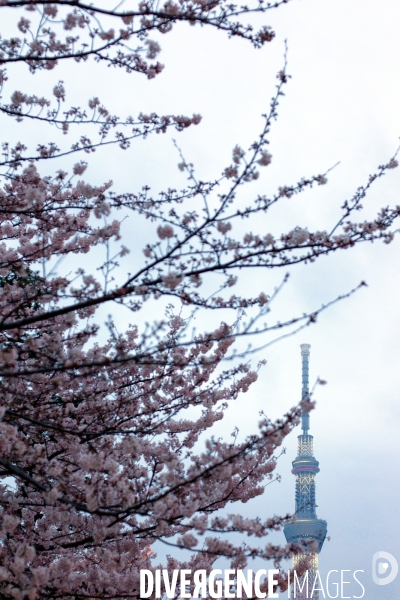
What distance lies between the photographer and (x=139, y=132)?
6.11m

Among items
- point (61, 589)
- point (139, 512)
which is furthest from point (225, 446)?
point (61, 589)

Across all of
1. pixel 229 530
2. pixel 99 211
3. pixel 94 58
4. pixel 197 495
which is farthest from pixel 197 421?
pixel 94 58

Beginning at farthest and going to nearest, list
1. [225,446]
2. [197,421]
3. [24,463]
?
[197,421] < [24,463] < [225,446]

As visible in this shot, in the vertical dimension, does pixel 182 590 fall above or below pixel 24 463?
below

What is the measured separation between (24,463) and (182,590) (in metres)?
2.07

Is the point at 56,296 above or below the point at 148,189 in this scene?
below

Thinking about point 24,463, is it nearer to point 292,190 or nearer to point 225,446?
point 225,446

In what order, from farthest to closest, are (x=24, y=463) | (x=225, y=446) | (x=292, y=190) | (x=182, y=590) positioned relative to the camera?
(x=182, y=590), (x=24, y=463), (x=225, y=446), (x=292, y=190)

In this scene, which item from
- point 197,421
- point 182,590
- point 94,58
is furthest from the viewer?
point 197,421

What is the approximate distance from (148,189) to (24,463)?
2.54 m

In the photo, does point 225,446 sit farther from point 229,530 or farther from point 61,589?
point 61,589

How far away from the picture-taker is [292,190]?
474 centimetres

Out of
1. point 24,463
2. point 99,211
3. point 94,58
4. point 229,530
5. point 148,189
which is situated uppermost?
point 94,58

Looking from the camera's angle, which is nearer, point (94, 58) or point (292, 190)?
point (292, 190)
